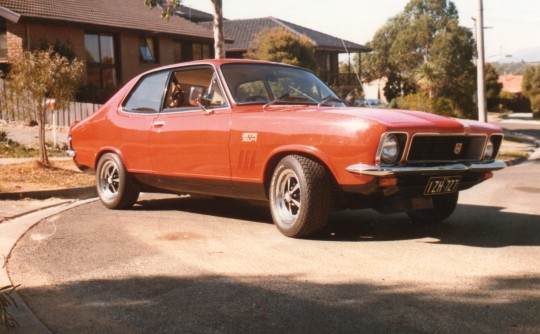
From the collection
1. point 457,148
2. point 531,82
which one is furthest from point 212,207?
point 531,82

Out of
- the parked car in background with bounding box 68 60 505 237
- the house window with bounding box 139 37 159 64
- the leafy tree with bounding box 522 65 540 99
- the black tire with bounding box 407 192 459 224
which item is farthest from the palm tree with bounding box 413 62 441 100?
the black tire with bounding box 407 192 459 224

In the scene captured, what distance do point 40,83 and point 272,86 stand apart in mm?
5429

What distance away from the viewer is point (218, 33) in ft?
61.4

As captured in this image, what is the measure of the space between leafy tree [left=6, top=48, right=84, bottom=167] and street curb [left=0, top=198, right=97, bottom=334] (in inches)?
104

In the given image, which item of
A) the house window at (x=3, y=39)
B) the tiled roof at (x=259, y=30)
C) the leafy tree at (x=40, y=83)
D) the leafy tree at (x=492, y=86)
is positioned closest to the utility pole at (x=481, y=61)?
the leafy tree at (x=40, y=83)

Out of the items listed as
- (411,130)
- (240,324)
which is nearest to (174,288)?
(240,324)

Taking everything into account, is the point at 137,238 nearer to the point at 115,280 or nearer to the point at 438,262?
the point at 115,280

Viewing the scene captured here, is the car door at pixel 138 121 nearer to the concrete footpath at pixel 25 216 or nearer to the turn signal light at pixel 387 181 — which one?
the concrete footpath at pixel 25 216

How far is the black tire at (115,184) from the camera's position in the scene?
24.6 feet

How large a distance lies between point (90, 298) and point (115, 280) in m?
0.42

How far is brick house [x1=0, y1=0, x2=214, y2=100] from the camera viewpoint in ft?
79.5

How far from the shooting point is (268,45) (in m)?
31.6

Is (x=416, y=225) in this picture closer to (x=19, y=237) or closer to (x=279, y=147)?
(x=279, y=147)

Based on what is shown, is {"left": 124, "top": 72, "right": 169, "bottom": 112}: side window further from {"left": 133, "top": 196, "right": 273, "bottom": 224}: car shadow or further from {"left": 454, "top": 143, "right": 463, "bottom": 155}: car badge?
{"left": 454, "top": 143, "right": 463, "bottom": 155}: car badge
